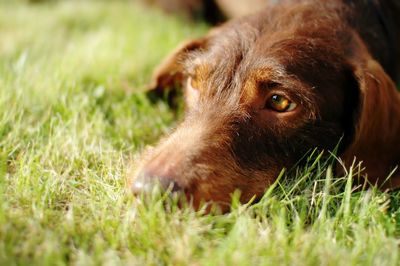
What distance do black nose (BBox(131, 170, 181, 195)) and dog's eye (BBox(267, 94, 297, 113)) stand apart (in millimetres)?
910

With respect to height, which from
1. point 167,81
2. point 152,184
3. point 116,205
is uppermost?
point 167,81

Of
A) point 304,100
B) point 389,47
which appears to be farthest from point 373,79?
point 389,47

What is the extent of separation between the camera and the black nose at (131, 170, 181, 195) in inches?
107

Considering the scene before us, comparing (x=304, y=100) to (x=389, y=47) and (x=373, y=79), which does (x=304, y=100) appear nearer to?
(x=373, y=79)

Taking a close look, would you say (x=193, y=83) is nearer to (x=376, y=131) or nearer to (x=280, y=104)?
(x=280, y=104)

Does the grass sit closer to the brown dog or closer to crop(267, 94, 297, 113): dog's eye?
the brown dog

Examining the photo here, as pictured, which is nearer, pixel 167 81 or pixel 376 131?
pixel 376 131

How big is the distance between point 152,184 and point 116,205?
288 millimetres

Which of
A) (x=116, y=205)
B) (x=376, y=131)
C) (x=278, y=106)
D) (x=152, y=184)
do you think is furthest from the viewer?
(x=376, y=131)

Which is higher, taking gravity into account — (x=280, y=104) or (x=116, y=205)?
(x=280, y=104)

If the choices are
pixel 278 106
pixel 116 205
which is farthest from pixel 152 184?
pixel 278 106

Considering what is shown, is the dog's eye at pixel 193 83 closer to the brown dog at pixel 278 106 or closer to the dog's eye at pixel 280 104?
the brown dog at pixel 278 106

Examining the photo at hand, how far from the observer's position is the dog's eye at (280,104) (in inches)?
129

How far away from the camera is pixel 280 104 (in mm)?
3285
